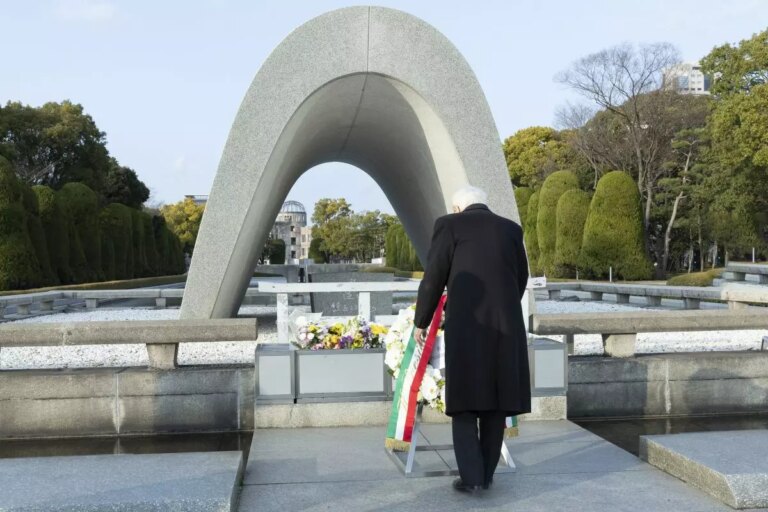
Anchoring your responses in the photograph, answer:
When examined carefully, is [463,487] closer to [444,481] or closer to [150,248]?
[444,481]

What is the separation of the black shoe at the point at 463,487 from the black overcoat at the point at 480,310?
1.53 feet

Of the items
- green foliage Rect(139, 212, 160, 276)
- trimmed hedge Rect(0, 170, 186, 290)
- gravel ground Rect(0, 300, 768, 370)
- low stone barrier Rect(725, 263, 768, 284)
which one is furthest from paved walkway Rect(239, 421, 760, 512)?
green foliage Rect(139, 212, 160, 276)

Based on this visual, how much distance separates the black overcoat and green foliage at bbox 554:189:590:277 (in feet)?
84.0

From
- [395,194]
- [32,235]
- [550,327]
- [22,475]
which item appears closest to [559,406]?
[550,327]

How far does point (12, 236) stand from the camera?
21.9 meters

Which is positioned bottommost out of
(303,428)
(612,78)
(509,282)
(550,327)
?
(303,428)

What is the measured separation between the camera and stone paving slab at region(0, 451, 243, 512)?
11.3ft

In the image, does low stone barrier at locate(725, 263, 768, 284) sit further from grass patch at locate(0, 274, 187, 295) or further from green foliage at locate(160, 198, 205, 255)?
green foliage at locate(160, 198, 205, 255)

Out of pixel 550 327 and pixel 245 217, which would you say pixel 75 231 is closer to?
pixel 245 217

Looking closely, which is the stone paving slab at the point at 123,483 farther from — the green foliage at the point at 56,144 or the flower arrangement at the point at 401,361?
the green foliage at the point at 56,144

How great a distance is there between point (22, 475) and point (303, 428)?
2210mm

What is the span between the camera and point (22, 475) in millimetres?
3945

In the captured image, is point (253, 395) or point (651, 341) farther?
point (651, 341)

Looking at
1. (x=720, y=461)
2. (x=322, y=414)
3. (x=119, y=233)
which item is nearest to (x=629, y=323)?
(x=720, y=461)
